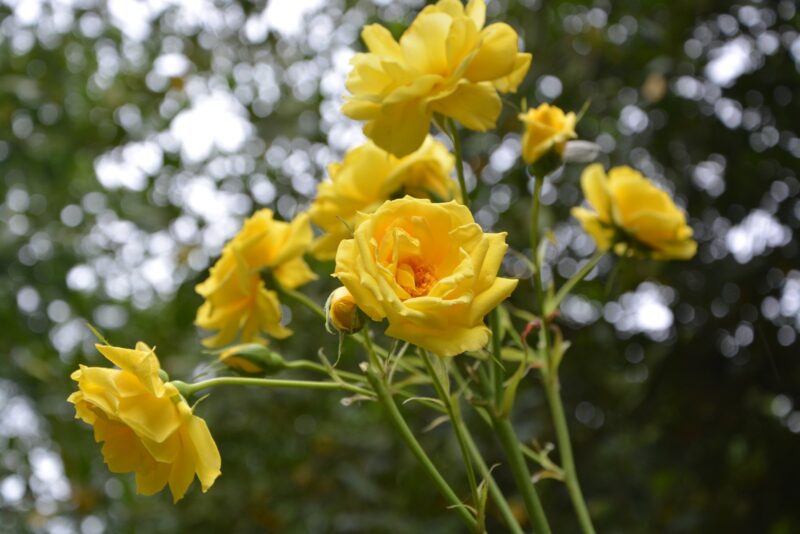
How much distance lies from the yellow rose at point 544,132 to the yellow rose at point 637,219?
0.11 meters

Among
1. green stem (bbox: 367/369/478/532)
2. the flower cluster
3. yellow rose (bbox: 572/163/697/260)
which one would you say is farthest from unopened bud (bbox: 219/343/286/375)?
yellow rose (bbox: 572/163/697/260)

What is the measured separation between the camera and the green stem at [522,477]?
21.0 inches

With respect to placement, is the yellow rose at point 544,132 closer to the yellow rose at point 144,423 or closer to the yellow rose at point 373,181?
the yellow rose at point 373,181

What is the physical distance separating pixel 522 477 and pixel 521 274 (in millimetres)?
784

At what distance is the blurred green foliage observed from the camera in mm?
1255

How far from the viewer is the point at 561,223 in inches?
55.1

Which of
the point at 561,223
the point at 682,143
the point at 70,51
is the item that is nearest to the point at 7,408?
the point at 70,51

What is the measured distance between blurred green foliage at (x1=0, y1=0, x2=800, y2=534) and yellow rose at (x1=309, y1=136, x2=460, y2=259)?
0.48 m

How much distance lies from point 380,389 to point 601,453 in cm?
82

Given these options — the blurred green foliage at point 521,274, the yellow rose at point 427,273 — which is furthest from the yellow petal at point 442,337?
the blurred green foliage at point 521,274

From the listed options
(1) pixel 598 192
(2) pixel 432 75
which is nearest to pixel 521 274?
(1) pixel 598 192

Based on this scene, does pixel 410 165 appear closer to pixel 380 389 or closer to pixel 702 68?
pixel 380 389

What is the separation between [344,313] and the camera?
498 millimetres

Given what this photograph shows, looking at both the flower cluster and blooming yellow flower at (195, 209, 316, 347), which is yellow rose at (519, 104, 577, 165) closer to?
the flower cluster
